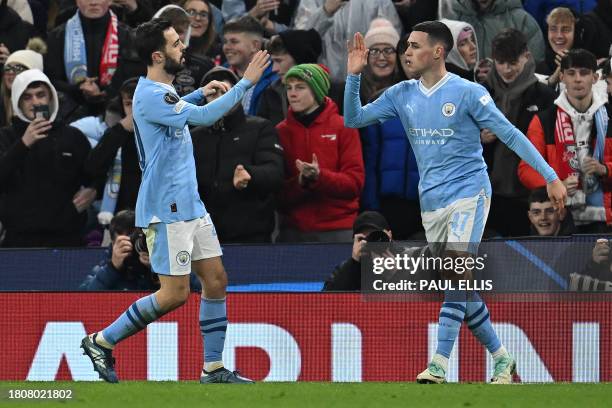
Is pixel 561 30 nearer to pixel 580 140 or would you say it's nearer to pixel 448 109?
pixel 580 140

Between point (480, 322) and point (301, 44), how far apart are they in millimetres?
4666

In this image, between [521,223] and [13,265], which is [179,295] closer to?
[13,265]

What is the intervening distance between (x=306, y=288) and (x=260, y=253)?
51cm

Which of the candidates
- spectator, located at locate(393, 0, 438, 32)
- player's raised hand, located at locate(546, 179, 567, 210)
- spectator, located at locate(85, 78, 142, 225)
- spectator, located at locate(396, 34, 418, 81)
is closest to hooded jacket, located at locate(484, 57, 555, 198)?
spectator, located at locate(396, 34, 418, 81)

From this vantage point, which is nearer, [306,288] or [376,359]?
[376,359]

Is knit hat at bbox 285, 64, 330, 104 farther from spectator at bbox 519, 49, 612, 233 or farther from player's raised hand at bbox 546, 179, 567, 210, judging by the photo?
player's raised hand at bbox 546, 179, 567, 210

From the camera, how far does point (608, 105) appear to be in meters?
13.1

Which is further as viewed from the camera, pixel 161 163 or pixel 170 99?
pixel 161 163

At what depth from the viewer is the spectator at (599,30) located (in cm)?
1423

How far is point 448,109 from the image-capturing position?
1005cm

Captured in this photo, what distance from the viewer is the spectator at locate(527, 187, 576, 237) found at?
12.5m

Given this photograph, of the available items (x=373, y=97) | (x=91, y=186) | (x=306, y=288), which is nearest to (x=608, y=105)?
(x=373, y=97)

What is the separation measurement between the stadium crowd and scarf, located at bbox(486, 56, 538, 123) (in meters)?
0.01

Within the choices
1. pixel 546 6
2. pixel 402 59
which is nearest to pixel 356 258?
pixel 402 59
